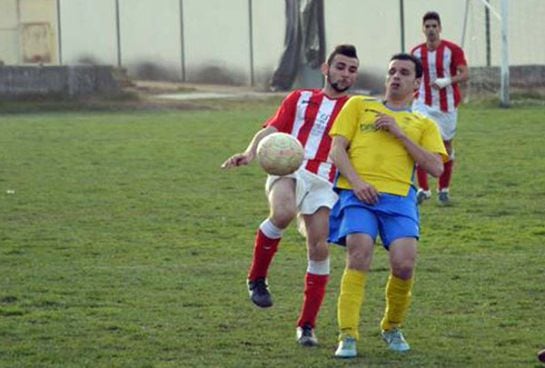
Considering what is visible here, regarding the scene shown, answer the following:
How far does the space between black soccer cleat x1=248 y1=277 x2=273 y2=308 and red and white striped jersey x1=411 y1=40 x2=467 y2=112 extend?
24.2ft

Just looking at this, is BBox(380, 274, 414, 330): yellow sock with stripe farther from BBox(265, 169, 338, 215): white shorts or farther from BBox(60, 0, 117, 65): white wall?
BBox(60, 0, 117, 65): white wall

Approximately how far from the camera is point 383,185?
7898mm

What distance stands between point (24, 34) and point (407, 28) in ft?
44.0

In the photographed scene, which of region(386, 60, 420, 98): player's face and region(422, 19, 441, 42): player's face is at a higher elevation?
region(422, 19, 441, 42): player's face

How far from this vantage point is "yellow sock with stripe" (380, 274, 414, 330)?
7934 millimetres

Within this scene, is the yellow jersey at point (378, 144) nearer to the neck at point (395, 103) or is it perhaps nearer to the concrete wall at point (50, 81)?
the neck at point (395, 103)

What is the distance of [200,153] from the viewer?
21.0 meters

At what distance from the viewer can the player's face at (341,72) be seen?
8.34 metres

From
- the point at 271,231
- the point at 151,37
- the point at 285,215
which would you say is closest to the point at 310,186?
the point at 285,215

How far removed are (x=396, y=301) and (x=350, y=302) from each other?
0.35m

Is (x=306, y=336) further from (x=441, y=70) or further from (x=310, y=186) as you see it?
(x=441, y=70)

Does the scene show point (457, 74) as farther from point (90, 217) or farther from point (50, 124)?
point (50, 124)

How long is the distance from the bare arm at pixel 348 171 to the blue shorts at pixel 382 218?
0.07 meters

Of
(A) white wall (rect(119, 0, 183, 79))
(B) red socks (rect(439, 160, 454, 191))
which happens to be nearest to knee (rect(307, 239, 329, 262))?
(B) red socks (rect(439, 160, 454, 191))
